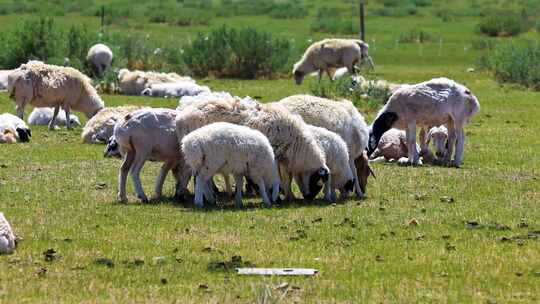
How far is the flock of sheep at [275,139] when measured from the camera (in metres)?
13.5

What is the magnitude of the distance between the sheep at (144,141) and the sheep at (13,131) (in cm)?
632

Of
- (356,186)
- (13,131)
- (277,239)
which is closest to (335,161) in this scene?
(356,186)

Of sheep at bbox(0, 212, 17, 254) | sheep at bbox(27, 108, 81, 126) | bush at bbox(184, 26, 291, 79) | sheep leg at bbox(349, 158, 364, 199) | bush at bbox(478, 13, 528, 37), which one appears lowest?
bush at bbox(478, 13, 528, 37)

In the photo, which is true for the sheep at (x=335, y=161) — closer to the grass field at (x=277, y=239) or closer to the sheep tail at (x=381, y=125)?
the grass field at (x=277, y=239)

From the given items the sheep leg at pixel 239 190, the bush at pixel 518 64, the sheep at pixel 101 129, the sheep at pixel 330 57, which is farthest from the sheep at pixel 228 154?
the sheep at pixel 330 57

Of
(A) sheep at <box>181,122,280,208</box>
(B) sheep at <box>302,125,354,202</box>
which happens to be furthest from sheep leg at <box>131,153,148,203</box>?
(B) sheep at <box>302,125,354,202</box>

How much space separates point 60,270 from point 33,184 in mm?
5372

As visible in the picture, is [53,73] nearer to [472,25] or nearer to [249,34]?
[249,34]

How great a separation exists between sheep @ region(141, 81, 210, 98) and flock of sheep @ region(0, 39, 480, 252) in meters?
9.68

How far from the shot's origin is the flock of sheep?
13539mm

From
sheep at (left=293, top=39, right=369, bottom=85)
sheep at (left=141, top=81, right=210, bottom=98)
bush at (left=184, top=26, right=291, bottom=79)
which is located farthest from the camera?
bush at (left=184, top=26, right=291, bottom=79)

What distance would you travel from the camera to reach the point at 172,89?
101ft

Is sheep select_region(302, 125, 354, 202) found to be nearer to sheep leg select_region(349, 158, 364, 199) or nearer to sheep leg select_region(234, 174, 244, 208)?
sheep leg select_region(349, 158, 364, 199)

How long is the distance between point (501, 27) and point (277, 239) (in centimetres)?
4362
